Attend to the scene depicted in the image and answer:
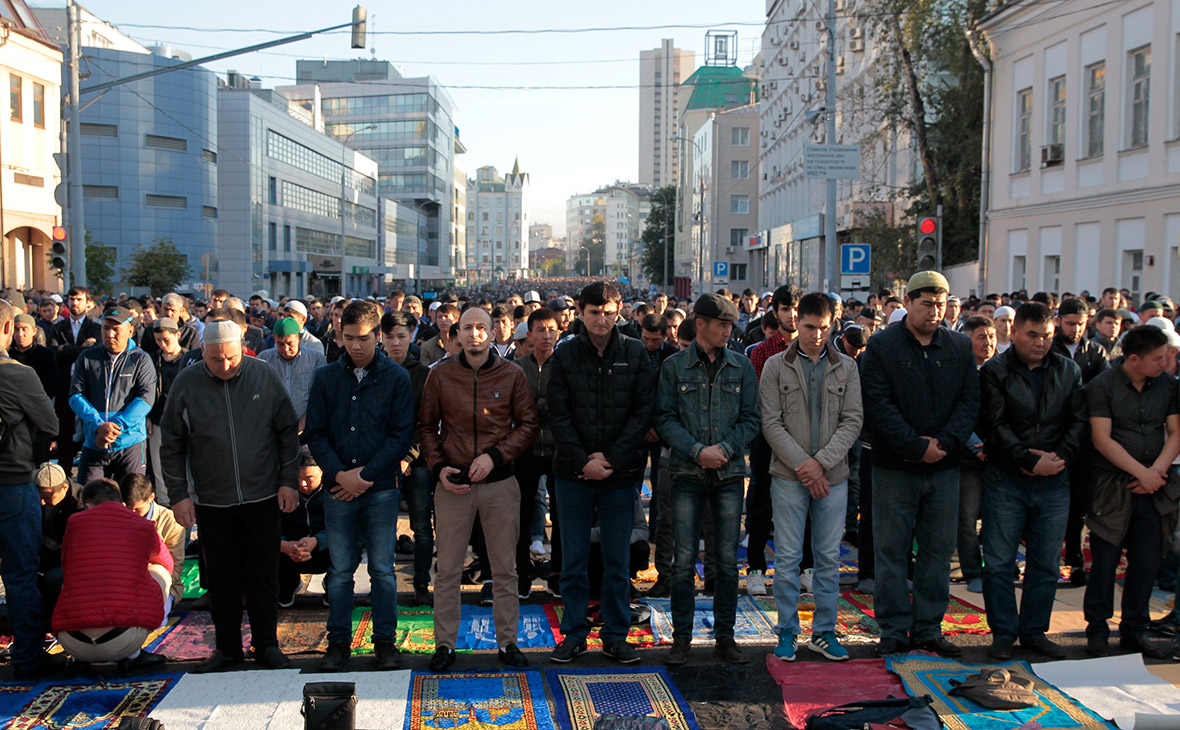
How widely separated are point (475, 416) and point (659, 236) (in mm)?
95857

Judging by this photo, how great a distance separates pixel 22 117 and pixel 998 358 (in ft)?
118

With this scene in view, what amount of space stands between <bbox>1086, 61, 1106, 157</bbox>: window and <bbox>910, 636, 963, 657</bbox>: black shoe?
737 inches

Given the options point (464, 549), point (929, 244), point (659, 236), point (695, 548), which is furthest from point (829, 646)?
point (659, 236)

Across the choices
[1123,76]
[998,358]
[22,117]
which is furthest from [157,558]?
[22,117]

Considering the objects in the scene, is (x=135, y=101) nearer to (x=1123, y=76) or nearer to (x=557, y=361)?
(x=1123, y=76)

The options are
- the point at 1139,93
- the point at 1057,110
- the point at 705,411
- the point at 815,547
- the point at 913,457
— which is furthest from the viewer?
the point at 1057,110

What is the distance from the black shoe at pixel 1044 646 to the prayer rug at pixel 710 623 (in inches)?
62.7

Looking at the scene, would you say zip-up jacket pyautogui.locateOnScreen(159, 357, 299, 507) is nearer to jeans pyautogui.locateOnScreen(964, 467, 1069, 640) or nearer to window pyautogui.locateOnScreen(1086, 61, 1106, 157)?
jeans pyautogui.locateOnScreen(964, 467, 1069, 640)

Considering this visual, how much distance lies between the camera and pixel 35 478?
20.4ft

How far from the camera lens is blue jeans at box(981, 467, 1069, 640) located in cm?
597

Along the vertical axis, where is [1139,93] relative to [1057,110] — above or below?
below

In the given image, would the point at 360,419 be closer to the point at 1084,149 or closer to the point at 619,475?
the point at 619,475

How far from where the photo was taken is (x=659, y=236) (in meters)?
100

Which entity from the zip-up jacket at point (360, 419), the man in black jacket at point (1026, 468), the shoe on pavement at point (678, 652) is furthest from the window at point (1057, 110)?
the zip-up jacket at point (360, 419)
